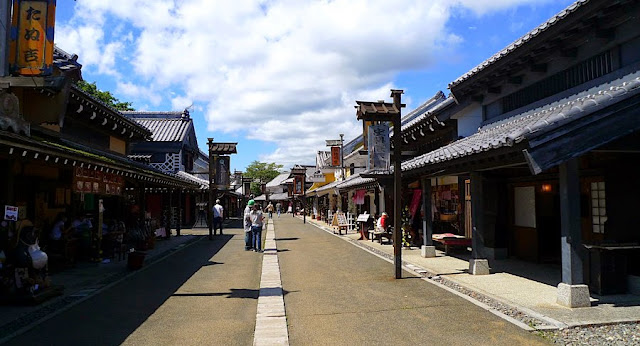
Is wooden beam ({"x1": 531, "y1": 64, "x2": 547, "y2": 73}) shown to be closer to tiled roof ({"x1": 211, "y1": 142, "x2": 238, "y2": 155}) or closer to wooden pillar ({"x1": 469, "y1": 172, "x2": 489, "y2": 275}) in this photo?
wooden pillar ({"x1": 469, "y1": 172, "x2": 489, "y2": 275})

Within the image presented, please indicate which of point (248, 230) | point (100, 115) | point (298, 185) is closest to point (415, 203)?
point (248, 230)

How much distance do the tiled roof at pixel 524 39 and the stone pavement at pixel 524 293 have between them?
17.1 ft

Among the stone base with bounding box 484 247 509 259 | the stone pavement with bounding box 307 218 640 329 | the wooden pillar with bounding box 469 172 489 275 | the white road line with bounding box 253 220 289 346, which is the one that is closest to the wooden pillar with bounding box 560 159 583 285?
the stone pavement with bounding box 307 218 640 329

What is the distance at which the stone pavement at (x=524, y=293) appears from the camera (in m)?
6.16

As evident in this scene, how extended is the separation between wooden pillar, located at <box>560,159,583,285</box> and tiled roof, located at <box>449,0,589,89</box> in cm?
344

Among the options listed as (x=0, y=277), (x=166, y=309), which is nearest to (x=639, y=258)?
(x=166, y=309)

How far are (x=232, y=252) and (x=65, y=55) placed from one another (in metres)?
8.87

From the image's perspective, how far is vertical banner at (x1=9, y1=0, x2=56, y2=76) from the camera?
898 centimetres

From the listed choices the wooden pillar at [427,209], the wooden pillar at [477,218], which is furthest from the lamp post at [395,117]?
the wooden pillar at [427,209]

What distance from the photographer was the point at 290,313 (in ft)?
22.7

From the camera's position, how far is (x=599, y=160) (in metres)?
8.48

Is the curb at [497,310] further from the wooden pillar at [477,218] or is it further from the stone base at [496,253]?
the stone base at [496,253]

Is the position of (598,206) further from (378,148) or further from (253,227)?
(253,227)

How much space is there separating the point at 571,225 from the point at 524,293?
1.74m
